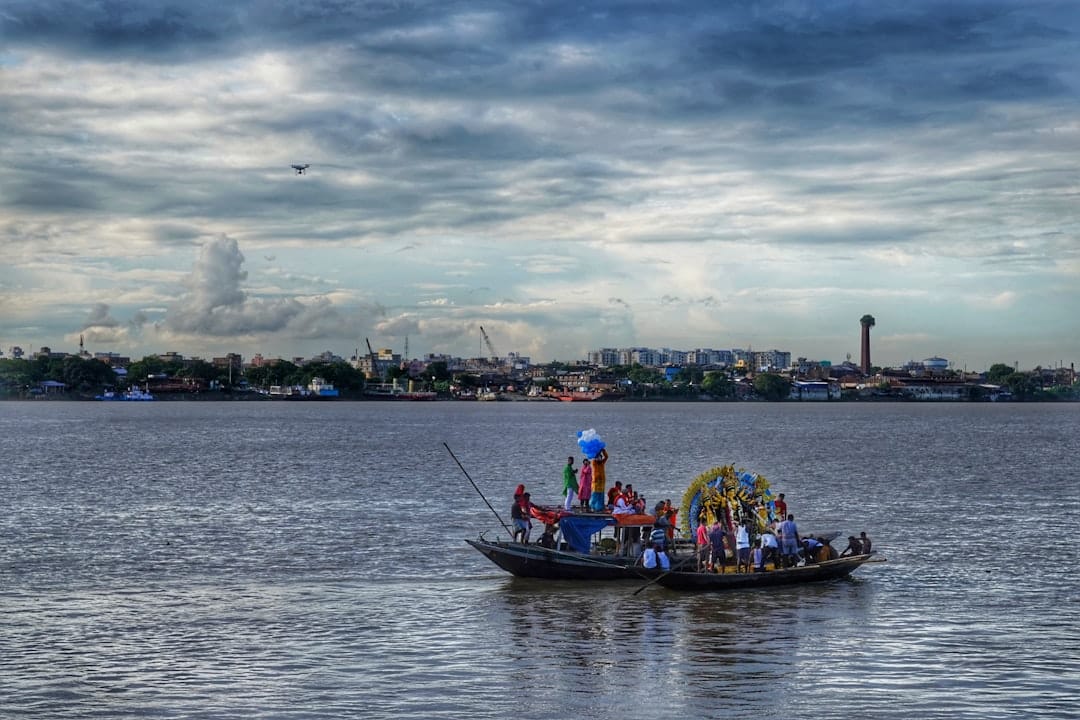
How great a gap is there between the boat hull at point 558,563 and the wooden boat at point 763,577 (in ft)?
4.93

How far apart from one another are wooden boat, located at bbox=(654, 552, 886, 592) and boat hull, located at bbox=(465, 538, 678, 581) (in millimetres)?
1504

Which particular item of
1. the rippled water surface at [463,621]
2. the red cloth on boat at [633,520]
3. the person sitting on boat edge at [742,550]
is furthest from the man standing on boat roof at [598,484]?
the person sitting on boat edge at [742,550]

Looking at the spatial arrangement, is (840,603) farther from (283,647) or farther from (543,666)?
(283,647)

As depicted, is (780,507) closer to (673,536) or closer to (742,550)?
(742,550)

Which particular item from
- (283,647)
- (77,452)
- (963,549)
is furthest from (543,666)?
(77,452)

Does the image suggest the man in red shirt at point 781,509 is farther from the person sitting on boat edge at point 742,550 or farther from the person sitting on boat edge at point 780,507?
the person sitting on boat edge at point 742,550

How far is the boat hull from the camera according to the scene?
117 feet

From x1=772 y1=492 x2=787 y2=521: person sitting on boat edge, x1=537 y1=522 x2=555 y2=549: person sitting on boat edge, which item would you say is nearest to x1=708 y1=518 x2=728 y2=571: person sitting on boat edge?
x1=772 y1=492 x2=787 y2=521: person sitting on boat edge

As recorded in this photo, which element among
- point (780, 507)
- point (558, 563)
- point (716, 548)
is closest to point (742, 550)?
point (716, 548)

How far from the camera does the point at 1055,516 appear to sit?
56.2 meters

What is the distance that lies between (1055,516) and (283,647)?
40371 millimetres

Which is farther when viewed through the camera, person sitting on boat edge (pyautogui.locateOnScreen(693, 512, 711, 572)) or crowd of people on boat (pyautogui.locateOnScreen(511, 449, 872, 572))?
crowd of people on boat (pyautogui.locateOnScreen(511, 449, 872, 572))

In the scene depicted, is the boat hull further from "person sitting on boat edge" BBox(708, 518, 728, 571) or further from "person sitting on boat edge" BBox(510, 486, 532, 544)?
"person sitting on boat edge" BBox(708, 518, 728, 571)

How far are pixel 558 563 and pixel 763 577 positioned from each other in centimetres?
582
